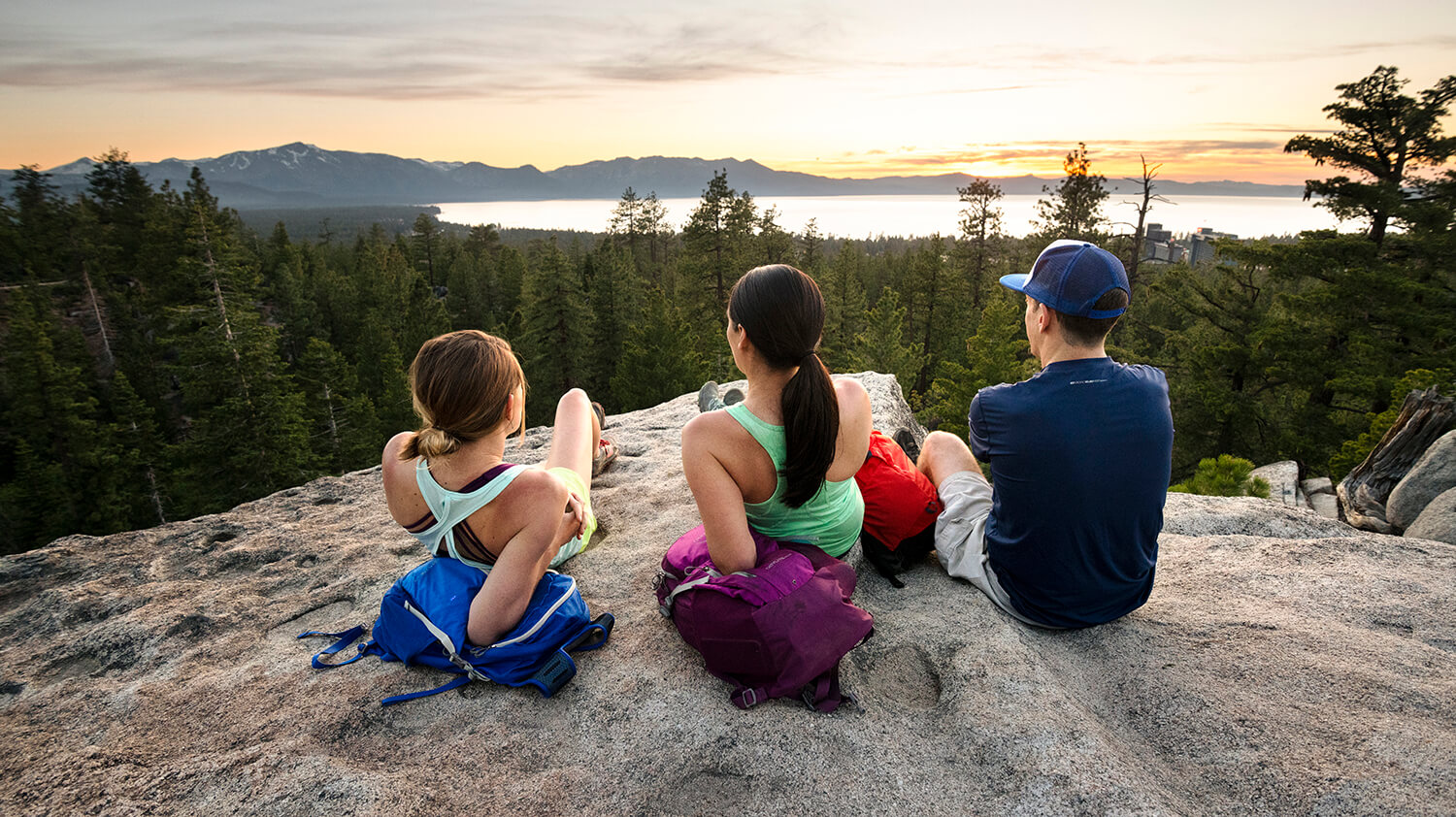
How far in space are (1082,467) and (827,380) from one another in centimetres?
129

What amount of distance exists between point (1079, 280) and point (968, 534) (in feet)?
5.05

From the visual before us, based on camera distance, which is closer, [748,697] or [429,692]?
[748,697]

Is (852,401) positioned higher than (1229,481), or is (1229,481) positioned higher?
(852,401)

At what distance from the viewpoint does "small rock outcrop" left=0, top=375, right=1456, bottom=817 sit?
225 centimetres

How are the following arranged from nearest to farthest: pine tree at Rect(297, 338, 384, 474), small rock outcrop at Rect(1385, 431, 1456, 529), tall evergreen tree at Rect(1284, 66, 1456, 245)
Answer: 1. small rock outcrop at Rect(1385, 431, 1456, 529)
2. tall evergreen tree at Rect(1284, 66, 1456, 245)
3. pine tree at Rect(297, 338, 384, 474)

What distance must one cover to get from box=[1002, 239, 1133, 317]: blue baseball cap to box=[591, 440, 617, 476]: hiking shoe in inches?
143

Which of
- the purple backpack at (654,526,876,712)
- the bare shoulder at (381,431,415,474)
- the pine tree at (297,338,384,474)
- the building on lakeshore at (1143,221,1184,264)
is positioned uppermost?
the bare shoulder at (381,431,415,474)

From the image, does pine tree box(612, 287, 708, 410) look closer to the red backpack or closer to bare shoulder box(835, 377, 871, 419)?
the red backpack

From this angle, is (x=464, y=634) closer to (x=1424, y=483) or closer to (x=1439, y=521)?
(x=1439, y=521)

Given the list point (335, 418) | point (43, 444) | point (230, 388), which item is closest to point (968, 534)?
point (230, 388)

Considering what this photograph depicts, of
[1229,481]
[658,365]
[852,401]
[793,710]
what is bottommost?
[658,365]

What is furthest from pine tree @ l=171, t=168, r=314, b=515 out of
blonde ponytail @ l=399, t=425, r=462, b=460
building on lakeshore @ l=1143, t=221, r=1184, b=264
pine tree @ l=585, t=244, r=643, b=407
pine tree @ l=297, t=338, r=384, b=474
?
building on lakeshore @ l=1143, t=221, r=1184, b=264

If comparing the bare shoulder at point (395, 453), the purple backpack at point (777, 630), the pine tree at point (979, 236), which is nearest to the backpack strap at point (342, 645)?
the bare shoulder at point (395, 453)

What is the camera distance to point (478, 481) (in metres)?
3.00
